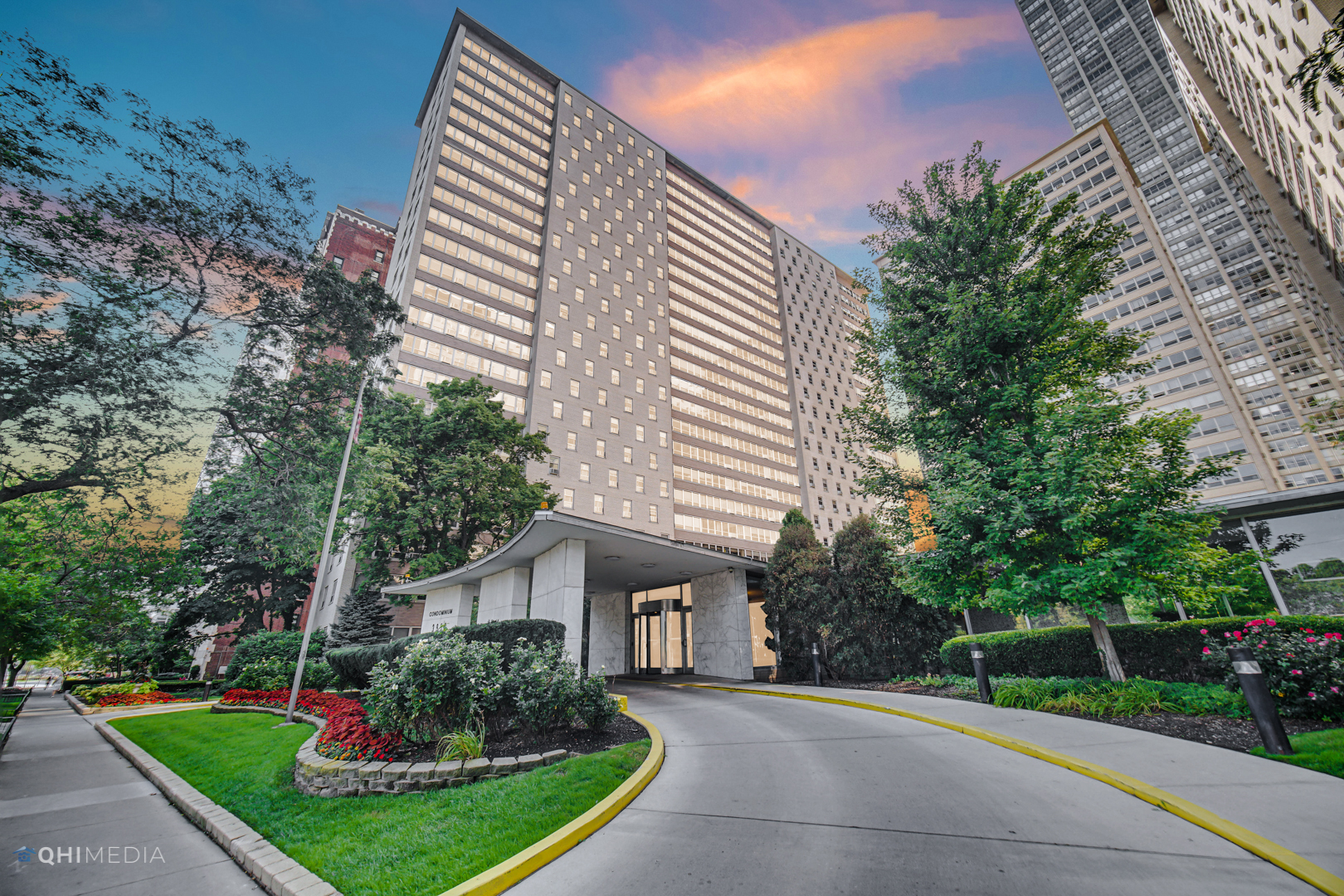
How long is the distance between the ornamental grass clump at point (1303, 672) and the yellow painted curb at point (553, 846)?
28.6 feet

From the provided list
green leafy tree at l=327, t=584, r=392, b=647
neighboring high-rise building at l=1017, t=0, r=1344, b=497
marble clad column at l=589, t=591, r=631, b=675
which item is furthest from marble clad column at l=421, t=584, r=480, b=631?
neighboring high-rise building at l=1017, t=0, r=1344, b=497

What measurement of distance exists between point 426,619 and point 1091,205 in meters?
85.9

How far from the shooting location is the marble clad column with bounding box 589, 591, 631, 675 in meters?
26.8

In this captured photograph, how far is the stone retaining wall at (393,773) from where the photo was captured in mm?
6656

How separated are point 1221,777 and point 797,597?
12.9 m

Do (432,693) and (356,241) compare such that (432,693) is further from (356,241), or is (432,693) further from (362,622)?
(356,241)

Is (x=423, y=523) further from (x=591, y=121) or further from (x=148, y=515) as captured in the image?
(x=591, y=121)

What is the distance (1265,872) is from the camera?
340 cm

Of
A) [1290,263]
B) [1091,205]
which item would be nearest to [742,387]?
[1290,263]

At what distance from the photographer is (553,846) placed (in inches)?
173

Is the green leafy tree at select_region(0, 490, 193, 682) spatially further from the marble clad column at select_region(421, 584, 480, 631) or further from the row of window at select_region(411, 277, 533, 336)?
the row of window at select_region(411, 277, 533, 336)

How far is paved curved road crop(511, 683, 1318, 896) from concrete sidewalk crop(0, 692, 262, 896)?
142 inches

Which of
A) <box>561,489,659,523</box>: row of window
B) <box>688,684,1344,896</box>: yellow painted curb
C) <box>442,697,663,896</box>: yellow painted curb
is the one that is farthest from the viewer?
<box>561,489,659,523</box>: row of window

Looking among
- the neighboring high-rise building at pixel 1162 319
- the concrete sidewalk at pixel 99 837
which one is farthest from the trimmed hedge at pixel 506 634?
the neighboring high-rise building at pixel 1162 319
